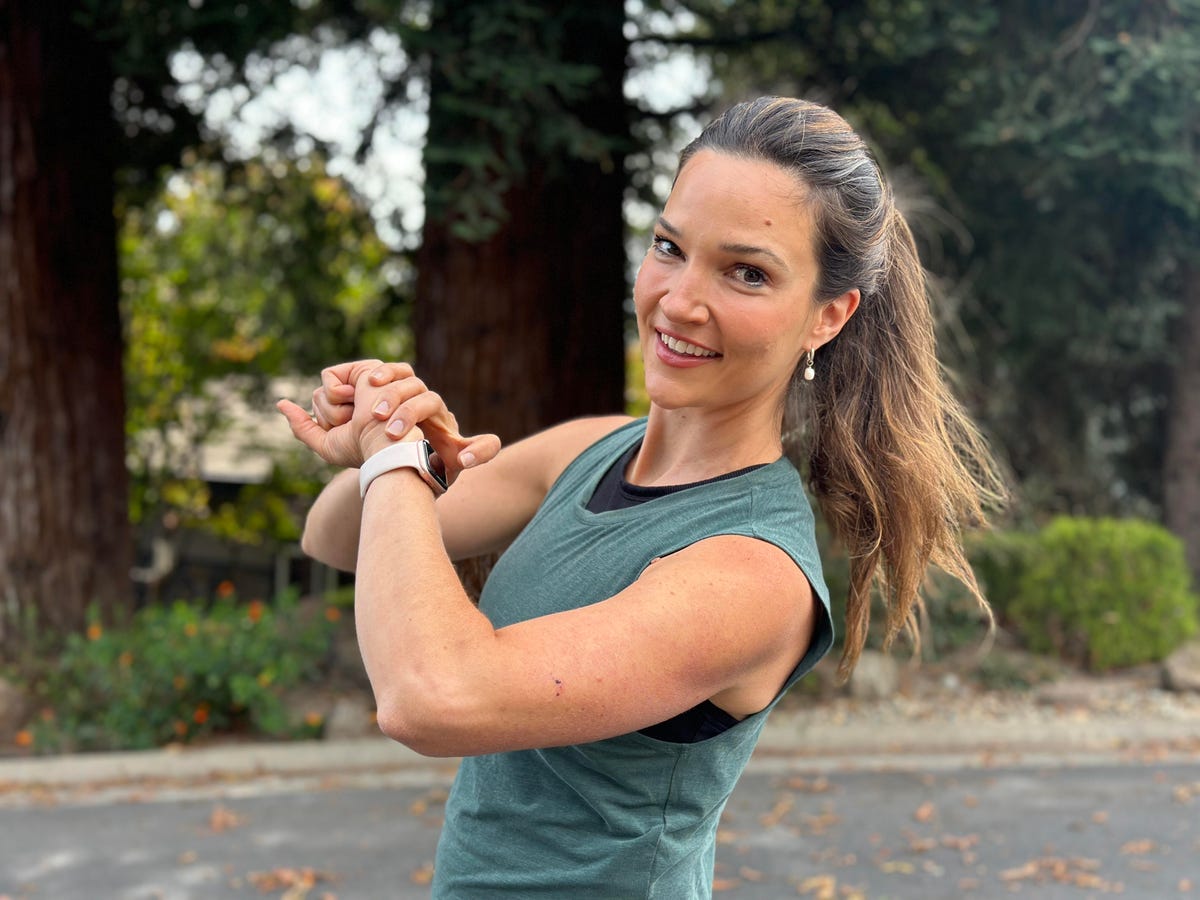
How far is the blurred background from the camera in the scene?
21.5ft

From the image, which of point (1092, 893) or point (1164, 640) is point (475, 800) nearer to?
point (1092, 893)

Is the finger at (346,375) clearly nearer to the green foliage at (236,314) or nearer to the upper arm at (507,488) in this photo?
the upper arm at (507,488)

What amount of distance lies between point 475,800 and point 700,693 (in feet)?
1.63

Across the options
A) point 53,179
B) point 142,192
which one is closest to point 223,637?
point 53,179

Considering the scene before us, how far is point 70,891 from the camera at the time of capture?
4.86 m

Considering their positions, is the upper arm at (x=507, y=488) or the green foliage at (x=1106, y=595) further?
the green foliage at (x=1106, y=595)

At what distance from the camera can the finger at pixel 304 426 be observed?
186cm

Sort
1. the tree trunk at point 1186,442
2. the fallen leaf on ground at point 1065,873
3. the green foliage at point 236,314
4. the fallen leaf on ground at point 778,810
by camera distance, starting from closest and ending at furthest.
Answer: the fallen leaf on ground at point 1065,873 → the fallen leaf on ground at point 778,810 → the green foliage at point 236,314 → the tree trunk at point 1186,442

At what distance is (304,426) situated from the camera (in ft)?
6.23

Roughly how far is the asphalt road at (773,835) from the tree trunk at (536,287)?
2172 mm

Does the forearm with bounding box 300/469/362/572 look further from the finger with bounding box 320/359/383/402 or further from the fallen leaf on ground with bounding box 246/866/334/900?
the fallen leaf on ground with bounding box 246/866/334/900

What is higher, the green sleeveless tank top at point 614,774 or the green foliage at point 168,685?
the green sleeveless tank top at point 614,774

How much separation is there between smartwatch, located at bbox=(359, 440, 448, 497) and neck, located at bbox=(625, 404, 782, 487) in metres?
0.37

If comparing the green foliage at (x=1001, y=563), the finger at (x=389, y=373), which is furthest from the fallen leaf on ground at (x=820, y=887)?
the finger at (x=389, y=373)
